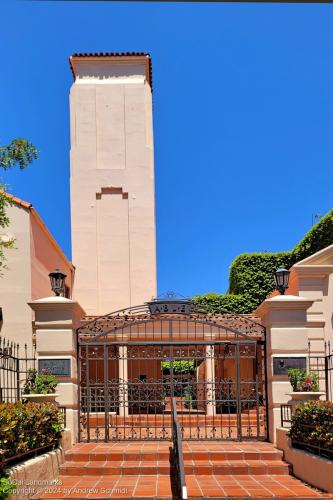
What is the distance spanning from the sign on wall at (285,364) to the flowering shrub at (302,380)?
204 mm

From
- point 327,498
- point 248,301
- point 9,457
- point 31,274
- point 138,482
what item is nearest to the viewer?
point 9,457

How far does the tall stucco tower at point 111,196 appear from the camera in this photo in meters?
22.7

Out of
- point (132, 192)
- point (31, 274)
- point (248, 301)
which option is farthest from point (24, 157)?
point (248, 301)

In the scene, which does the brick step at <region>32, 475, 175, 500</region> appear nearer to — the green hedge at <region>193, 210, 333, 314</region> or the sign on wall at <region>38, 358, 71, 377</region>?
the sign on wall at <region>38, 358, 71, 377</region>

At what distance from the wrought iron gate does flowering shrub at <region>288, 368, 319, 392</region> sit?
95 cm

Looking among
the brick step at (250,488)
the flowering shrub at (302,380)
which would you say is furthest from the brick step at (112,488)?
the flowering shrub at (302,380)

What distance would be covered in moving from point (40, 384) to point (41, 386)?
0.15ft

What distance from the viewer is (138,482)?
836 centimetres

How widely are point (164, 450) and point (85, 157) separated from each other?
15.3m

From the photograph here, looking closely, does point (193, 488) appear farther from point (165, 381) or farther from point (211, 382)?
point (165, 381)

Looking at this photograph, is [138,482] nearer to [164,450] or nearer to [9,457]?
[164,450]

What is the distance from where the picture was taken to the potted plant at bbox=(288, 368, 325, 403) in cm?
988

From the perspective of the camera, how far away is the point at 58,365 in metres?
10.5

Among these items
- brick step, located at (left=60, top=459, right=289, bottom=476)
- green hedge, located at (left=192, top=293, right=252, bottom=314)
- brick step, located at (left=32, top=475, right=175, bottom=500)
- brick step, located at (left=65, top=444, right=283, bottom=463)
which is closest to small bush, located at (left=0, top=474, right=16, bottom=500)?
brick step, located at (left=32, top=475, right=175, bottom=500)
